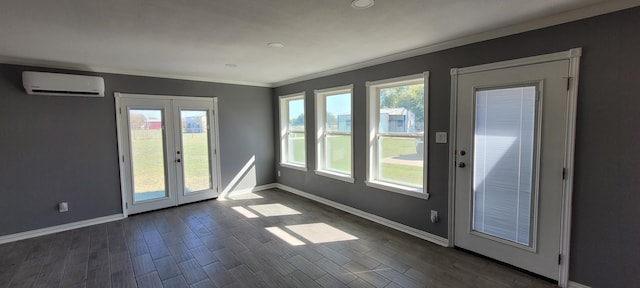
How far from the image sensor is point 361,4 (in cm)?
200

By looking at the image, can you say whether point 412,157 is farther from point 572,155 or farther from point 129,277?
point 129,277

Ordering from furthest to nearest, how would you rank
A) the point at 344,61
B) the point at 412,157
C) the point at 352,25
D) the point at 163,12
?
the point at 344,61, the point at 412,157, the point at 352,25, the point at 163,12

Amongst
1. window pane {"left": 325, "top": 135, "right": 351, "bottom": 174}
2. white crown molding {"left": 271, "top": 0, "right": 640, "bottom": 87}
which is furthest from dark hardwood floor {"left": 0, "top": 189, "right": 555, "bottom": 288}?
white crown molding {"left": 271, "top": 0, "right": 640, "bottom": 87}

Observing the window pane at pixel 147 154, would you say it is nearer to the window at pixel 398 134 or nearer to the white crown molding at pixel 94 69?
the white crown molding at pixel 94 69

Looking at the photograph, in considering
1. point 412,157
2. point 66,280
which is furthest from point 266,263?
point 412,157

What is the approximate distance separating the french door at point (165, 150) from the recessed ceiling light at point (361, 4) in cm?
377

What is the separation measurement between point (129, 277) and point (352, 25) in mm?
3135

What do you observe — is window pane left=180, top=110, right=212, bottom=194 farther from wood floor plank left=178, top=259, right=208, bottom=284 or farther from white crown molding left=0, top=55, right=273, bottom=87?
wood floor plank left=178, top=259, right=208, bottom=284

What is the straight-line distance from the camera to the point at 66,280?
259 centimetres

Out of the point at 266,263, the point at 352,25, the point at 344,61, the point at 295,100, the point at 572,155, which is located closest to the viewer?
the point at 572,155

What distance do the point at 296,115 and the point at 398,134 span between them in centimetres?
246

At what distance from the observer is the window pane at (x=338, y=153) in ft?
14.9

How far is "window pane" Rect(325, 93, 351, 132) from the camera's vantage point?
4449mm

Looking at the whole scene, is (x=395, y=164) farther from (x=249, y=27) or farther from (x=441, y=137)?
(x=249, y=27)
